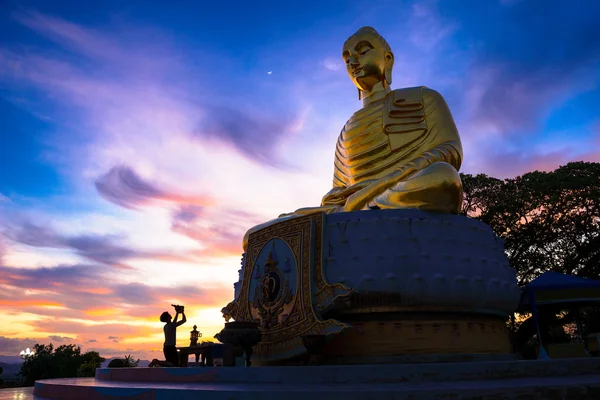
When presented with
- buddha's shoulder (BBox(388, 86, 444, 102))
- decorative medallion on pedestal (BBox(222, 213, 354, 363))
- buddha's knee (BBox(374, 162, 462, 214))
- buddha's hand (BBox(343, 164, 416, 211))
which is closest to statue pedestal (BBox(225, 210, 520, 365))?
decorative medallion on pedestal (BBox(222, 213, 354, 363))

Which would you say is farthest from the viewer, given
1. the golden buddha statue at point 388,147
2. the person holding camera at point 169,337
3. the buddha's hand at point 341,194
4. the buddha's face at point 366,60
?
the buddha's face at point 366,60

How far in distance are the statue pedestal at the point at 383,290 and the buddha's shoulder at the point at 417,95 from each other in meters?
3.26

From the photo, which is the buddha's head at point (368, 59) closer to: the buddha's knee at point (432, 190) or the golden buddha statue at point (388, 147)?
the golden buddha statue at point (388, 147)

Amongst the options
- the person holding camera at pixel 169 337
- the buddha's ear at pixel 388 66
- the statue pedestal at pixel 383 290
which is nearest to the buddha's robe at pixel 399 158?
the statue pedestal at pixel 383 290

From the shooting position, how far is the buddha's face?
1207 cm

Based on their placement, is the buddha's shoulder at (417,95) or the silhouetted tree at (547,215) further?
the silhouetted tree at (547,215)

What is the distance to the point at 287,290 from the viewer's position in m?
8.34

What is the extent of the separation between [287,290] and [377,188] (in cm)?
253

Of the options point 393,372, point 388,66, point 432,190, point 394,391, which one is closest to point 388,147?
point 432,190

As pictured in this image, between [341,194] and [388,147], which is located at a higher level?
[388,147]

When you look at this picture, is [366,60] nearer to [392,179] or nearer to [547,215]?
[392,179]

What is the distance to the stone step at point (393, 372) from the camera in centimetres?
530

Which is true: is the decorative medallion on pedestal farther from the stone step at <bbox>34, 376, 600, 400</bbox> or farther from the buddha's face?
the buddha's face

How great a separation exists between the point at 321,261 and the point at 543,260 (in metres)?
14.3
